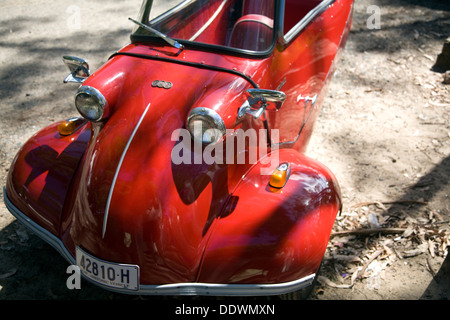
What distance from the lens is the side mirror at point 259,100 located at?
2.37 meters

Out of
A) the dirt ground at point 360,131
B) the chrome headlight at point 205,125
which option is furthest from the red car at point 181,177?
the dirt ground at point 360,131

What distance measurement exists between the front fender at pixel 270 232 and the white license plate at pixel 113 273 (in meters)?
0.33

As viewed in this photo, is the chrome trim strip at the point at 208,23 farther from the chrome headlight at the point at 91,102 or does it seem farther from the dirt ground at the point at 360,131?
the dirt ground at the point at 360,131

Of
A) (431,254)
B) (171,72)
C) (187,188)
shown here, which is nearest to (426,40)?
(431,254)

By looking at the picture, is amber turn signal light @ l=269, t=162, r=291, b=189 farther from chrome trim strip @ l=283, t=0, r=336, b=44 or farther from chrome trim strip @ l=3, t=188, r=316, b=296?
chrome trim strip @ l=283, t=0, r=336, b=44

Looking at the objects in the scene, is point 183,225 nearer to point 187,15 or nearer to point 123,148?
point 123,148

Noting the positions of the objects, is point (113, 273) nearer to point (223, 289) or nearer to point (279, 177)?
point (223, 289)

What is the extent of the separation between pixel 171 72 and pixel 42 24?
15.9 ft

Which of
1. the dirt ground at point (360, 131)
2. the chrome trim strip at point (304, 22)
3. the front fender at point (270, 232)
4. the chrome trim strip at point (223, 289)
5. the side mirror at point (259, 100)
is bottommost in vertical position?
the dirt ground at point (360, 131)

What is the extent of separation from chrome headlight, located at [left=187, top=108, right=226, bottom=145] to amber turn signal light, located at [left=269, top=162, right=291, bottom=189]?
15.7 inches

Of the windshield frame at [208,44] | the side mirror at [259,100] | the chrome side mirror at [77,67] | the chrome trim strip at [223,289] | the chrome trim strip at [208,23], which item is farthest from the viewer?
the chrome trim strip at [208,23]

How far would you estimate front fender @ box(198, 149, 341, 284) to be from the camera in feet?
7.14

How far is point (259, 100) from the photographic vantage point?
96.2 inches

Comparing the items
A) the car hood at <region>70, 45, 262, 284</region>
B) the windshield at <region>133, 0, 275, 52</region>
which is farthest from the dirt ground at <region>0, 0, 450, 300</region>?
the windshield at <region>133, 0, 275, 52</region>
